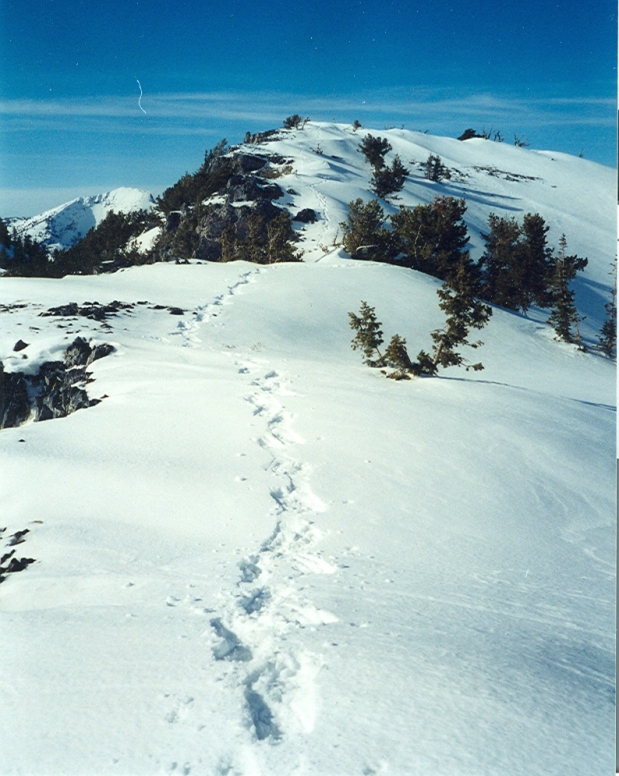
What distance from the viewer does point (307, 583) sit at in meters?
5.46

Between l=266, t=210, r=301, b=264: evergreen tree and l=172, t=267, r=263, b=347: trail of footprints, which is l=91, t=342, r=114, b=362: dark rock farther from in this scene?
l=266, t=210, r=301, b=264: evergreen tree

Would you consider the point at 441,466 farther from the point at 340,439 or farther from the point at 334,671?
the point at 334,671

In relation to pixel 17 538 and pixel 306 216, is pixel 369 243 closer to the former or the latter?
pixel 306 216

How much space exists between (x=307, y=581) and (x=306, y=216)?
4378 centimetres

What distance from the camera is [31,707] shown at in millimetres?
3869

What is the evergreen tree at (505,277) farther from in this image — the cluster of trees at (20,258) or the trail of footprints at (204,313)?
the cluster of trees at (20,258)

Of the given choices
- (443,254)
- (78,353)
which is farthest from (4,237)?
(78,353)

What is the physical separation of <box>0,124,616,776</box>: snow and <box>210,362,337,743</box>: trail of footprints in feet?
0.07

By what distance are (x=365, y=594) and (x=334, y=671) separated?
123 centimetres

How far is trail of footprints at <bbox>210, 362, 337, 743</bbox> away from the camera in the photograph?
12.8ft

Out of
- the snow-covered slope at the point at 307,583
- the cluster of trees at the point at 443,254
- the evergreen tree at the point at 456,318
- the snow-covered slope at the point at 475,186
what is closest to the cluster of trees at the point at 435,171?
the snow-covered slope at the point at 475,186

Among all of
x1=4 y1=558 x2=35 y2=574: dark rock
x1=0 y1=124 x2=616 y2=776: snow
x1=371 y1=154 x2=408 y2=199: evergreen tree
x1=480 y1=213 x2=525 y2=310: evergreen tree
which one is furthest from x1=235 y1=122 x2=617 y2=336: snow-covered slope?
x1=4 y1=558 x2=35 y2=574: dark rock

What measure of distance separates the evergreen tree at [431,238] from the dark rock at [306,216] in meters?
11.4

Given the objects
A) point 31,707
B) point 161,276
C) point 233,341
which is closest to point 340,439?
point 31,707
